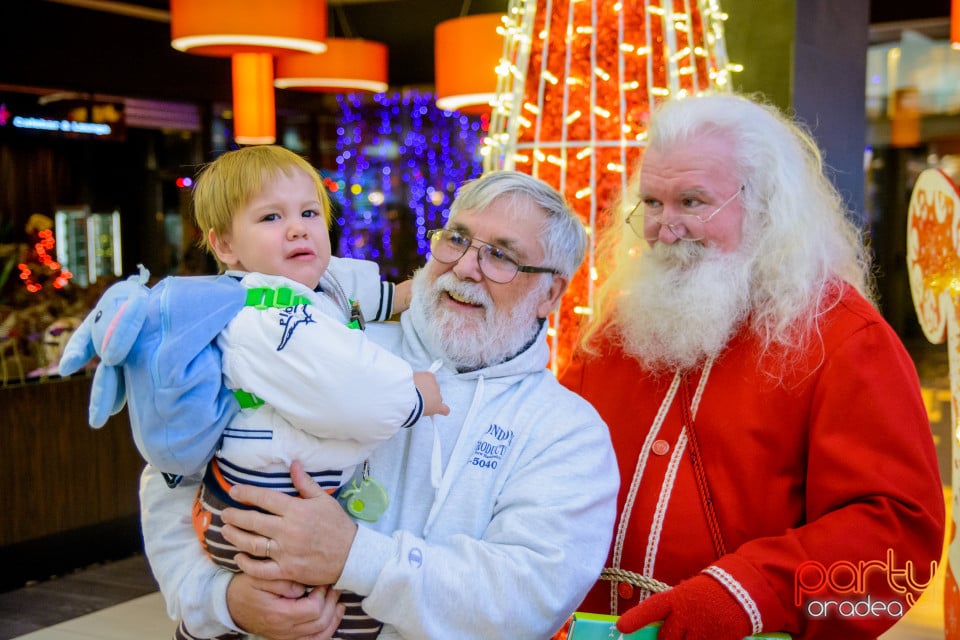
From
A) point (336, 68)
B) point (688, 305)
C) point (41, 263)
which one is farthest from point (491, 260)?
point (41, 263)

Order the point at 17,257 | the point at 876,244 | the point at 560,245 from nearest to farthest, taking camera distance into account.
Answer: the point at 560,245
the point at 17,257
the point at 876,244

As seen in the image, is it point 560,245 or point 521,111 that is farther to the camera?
point 521,111

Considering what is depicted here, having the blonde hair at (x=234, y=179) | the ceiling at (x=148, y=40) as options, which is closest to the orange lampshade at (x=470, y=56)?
the ceiling at (x=148, y=40)

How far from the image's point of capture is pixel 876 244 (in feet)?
29.8

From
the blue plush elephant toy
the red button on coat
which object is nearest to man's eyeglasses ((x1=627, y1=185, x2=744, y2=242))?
the red button on coat

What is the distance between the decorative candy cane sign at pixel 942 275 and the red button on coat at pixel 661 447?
136 centimetres

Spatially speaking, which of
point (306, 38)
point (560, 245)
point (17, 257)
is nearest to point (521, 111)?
point (560, 245)

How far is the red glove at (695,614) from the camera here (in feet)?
5.25

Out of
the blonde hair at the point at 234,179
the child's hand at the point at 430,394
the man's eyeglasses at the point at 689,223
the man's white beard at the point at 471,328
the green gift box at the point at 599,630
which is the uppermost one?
the blonde hair at the point at 234,179

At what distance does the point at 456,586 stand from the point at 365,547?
16 cm

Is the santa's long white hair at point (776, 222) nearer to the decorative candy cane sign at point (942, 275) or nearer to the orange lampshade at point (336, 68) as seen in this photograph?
the decorative candy cane sign at point (942, 275)

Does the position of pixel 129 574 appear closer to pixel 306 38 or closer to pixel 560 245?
pixel 306 38

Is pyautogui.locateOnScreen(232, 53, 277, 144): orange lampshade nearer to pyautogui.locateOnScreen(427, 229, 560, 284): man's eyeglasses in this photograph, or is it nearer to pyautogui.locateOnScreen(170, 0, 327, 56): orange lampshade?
pyautogui.locateOnScreen(170, 0, 327, 56): orange lampshade

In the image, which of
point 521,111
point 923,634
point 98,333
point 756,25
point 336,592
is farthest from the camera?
point 923,634
